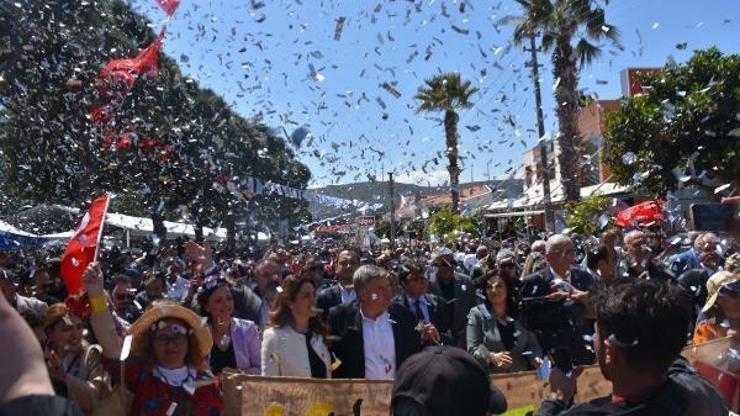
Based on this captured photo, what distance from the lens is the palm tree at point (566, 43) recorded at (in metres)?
21.4

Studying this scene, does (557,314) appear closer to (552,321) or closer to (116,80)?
(552,321)

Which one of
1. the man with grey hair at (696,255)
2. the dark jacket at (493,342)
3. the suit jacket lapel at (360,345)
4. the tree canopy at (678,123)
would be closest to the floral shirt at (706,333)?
the dark jacket at (493,342)

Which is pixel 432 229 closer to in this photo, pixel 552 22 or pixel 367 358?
pixel 552 22

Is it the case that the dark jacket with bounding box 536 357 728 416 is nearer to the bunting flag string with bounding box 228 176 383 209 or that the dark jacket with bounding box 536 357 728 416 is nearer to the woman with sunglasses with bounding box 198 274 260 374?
the woman with sunglasses with bounding box 198 274 260 374

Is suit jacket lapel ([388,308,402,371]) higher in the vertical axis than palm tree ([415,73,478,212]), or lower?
lower

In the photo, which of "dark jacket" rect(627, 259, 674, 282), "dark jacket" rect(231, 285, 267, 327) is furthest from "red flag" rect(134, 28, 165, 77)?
"dark jacket" rect(627, 259, 674, 282)

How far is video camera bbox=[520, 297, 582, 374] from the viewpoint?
5.17 m

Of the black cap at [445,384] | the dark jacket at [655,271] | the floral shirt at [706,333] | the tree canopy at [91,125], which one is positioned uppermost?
the tree canopy at [91,125]

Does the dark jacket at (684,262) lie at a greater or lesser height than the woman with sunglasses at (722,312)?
greater

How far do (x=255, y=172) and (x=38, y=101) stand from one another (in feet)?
54.9

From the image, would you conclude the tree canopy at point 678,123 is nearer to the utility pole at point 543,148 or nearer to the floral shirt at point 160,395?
the utility pole at point 543,148

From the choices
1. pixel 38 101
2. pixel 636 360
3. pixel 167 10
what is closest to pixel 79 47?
pixel 38 101

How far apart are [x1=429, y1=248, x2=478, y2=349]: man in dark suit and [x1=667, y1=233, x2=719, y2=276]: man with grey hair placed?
246cm

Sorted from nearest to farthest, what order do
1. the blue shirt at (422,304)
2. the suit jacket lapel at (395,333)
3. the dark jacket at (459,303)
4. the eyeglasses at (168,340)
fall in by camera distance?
the eyeglasses at (168,340), the suit jacket lapel at (395,333), the blue shirt at (422,304), the dark jacket at (459,303)
